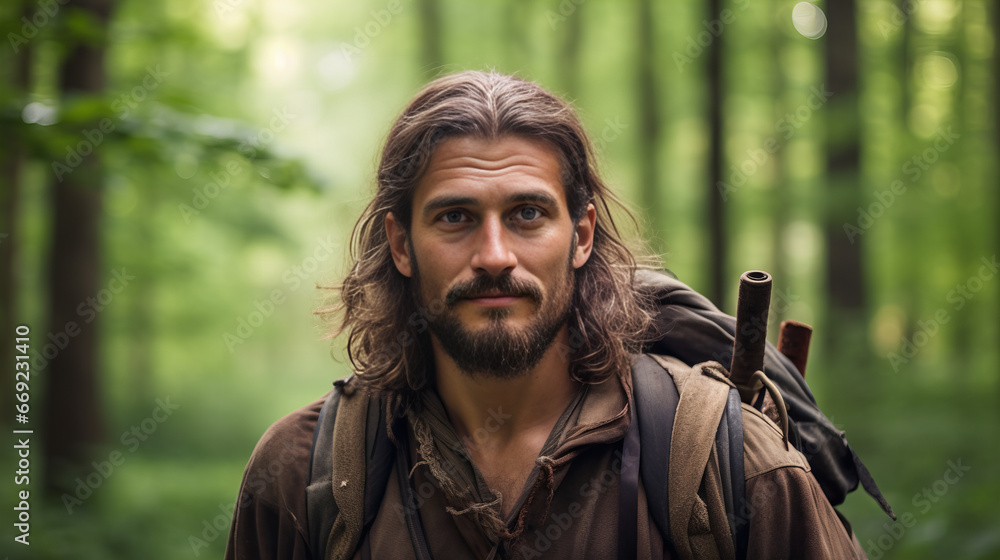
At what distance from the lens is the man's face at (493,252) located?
8.30 feet

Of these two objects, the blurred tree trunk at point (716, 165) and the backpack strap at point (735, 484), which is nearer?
the backpack strap at point (735, 484)

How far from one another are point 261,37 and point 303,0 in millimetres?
1924

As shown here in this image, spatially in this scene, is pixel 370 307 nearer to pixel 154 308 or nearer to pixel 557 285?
pixel 557 285

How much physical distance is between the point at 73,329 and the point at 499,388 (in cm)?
638

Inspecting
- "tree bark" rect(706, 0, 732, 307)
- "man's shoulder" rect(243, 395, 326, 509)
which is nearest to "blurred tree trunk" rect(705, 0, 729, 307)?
"tree bark" rect(706, 0, 732, 307)

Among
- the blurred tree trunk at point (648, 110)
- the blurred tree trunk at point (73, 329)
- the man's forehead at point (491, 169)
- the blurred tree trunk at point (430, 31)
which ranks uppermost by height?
the blurred tree trunk at point (430, 31)

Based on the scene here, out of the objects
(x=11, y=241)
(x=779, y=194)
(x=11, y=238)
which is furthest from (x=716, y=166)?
(x=11, y=241)

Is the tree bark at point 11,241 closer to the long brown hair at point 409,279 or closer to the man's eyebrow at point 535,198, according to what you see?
the long brown hair at point 409,279

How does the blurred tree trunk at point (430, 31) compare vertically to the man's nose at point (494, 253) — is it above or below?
above

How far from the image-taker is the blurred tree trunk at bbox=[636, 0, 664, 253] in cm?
1362

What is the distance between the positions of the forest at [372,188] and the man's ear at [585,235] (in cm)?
45

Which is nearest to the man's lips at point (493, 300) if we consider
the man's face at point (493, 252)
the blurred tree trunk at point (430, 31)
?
the man's face at point (493, 252)

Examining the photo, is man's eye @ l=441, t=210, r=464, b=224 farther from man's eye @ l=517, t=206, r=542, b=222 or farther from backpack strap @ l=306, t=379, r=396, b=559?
backpack strap @ l=306, t=379, r=396, b=559

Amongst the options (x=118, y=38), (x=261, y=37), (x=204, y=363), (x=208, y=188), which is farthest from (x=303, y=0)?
(x=204, y=363)
